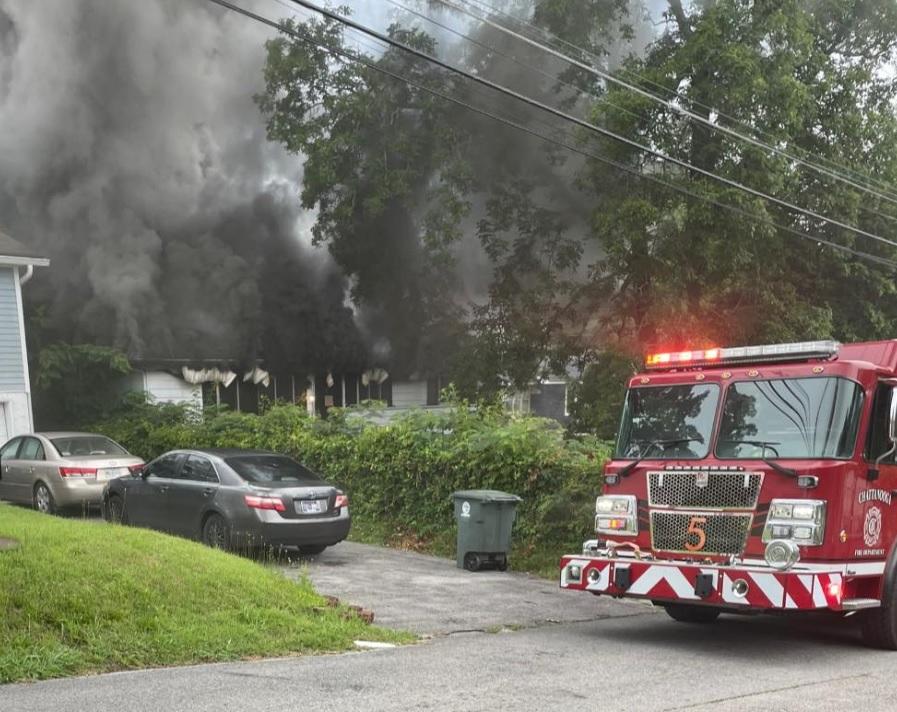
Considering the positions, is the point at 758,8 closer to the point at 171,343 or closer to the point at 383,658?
the point at 171,343

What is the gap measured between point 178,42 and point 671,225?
14640 millimetres

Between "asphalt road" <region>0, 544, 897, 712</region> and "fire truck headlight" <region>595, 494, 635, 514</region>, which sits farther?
"fire truck headlight" <region>595, 494, 635, 514</region>

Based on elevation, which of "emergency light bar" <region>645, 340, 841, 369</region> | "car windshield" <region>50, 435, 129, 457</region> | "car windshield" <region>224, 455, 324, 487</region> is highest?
"emergency light bar" <region>645, 340, 841, 369</region>

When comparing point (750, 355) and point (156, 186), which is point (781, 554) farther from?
point (156, 186)

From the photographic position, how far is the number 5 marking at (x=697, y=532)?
27.2ft

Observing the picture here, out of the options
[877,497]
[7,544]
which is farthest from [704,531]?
[7,544]

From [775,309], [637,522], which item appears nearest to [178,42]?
[775,309]

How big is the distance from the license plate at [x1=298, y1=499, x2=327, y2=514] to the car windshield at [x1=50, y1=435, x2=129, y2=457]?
19.7 feet

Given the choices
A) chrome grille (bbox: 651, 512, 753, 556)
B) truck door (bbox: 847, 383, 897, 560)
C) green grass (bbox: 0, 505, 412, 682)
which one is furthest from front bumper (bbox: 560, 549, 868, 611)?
green grass (bbox: 0, 505, 412, 682)

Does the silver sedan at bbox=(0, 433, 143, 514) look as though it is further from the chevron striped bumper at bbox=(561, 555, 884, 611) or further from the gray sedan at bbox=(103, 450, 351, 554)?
the chevron striped bumper at bbox=(561, 555, 884, 611)

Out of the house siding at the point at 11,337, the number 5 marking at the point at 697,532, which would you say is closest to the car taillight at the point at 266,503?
the number 5 marking at the point at 697,532

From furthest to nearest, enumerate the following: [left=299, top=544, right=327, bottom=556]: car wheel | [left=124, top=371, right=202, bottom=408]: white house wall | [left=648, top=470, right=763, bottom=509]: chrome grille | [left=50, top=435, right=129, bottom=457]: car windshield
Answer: [left=124, top=371, right=202, bottom=408]: white house wall < [left=50, top=435, right=129, bottom=457]: car windshield < [left=299, top=544, right=327, bottom=556]: car wheel < [left=648, top=470, right=763, bottom=509]: chrome grille

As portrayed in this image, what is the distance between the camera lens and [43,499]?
56.1 ft

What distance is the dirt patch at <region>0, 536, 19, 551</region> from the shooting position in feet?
29.8
